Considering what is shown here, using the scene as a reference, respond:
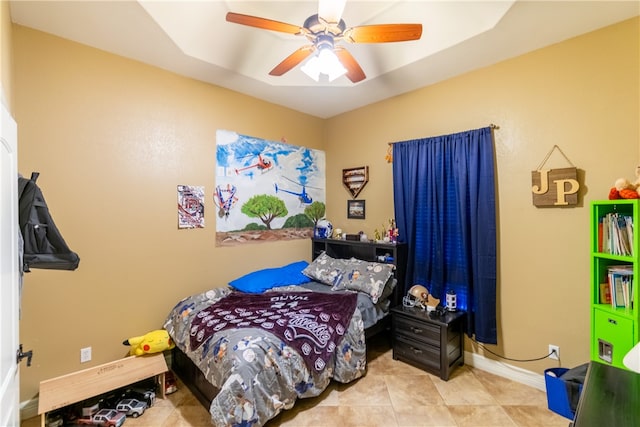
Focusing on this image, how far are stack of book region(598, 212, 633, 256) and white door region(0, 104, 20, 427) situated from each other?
3.08 metres

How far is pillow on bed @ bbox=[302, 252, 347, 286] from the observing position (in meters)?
3.24

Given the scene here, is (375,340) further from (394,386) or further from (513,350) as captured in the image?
(513,350)

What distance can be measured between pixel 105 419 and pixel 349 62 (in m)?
2.99

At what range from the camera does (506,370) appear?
104 inches

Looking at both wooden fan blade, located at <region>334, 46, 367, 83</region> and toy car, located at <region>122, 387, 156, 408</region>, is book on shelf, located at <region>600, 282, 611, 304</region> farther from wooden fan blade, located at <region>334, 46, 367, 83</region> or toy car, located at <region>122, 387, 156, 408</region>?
toy car, located at <region>122, 387, 156, 408</region>

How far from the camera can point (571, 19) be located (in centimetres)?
211

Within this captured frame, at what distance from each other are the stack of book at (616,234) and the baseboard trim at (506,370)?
1237 mm

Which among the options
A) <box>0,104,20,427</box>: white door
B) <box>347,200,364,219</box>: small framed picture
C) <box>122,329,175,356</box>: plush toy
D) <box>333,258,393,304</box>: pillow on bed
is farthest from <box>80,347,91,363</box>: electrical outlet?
<box>347,200,364,219</box>: small framed picture

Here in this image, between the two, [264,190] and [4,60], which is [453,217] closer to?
[264,190]

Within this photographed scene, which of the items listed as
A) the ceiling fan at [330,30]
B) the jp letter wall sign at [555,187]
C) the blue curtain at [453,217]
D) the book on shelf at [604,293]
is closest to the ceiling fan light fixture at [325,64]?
the ceiling fan at [330,30]

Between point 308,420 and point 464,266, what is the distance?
73.1 inches

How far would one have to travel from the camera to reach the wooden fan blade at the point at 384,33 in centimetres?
177

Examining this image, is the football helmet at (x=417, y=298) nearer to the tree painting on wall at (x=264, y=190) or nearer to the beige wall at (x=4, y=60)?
the tree painting on wall at (x=264, y=190)

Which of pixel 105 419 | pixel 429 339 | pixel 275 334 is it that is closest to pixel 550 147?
pixel 429 339
